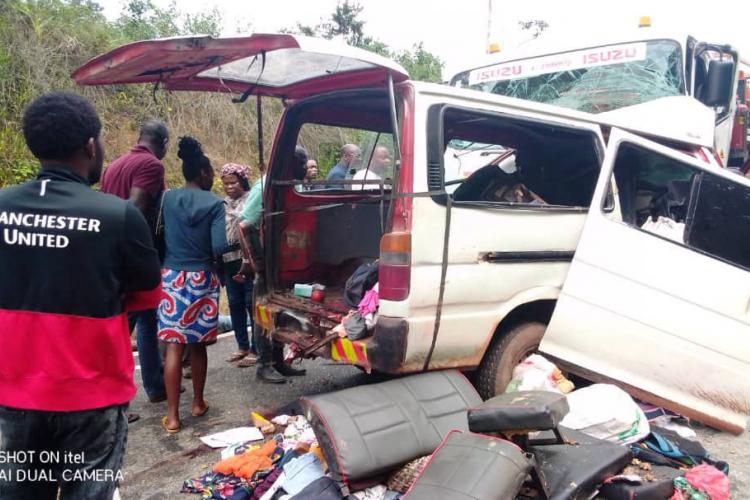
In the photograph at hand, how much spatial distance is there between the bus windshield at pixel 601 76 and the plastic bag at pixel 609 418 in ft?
10.0

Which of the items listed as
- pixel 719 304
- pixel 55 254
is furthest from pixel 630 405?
pixel 55 254

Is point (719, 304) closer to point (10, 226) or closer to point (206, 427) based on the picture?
point (206, 427)

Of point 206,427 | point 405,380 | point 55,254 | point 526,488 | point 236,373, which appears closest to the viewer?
point 55,254

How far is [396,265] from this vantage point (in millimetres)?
3008

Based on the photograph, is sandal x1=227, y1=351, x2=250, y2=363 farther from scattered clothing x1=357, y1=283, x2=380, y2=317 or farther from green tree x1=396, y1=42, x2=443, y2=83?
green tree x1=396, y1=42, x2=443, y2=83

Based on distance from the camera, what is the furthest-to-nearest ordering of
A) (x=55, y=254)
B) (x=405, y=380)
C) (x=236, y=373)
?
1. (x=236, y=373)
2. (x=405, y=380)
3. (x=55, y=254)

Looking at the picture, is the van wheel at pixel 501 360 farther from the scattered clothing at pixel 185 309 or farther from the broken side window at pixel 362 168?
the scattered clothing at pixel 185 309

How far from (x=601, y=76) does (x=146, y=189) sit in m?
4.14

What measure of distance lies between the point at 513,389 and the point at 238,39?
244cm

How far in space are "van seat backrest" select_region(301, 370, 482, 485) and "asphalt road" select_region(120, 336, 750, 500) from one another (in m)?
0.81

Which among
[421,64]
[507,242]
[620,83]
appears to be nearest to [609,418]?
[507,242]

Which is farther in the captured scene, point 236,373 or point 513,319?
point 236,373

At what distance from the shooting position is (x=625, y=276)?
3.51m

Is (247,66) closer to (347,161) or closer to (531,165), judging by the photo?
(531,165)
